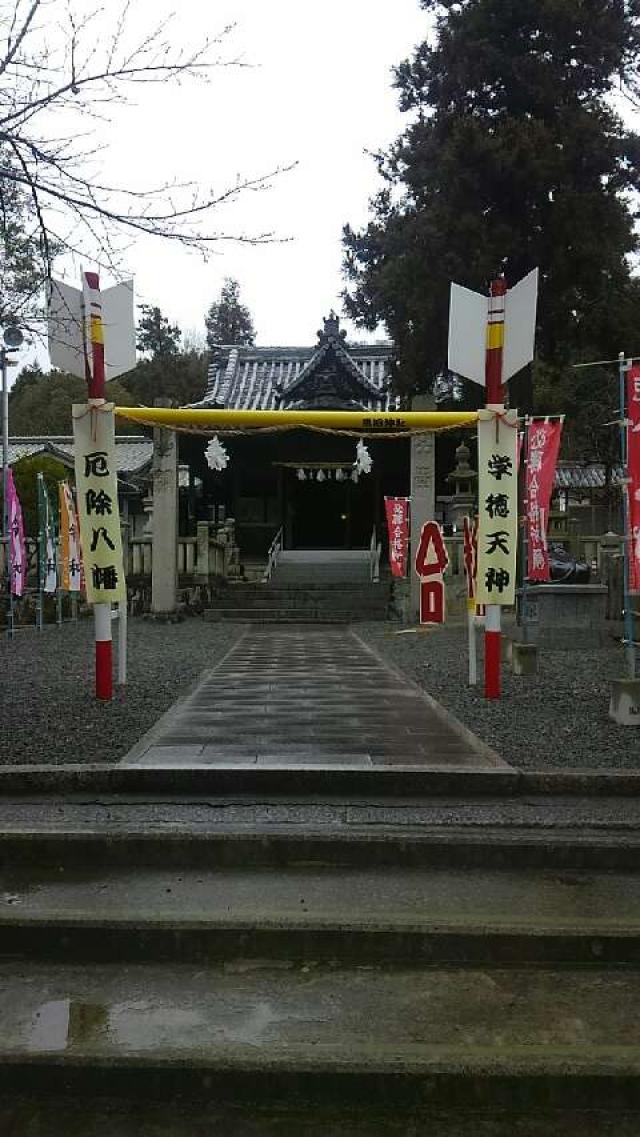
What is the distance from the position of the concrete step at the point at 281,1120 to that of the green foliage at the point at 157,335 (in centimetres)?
4797

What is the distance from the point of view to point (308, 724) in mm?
6797

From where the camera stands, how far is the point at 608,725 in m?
6.59

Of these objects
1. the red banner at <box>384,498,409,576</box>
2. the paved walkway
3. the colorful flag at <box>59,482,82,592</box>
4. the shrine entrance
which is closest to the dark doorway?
the shrine entrance

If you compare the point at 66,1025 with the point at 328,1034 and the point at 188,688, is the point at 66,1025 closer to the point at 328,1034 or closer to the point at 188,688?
the point at 328,1034

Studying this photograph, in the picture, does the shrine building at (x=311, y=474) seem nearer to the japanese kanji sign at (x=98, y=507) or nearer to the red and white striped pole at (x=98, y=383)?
the japanese kanji sign at (x=98, y=507)

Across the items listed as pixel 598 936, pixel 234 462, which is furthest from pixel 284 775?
pixel 234 462

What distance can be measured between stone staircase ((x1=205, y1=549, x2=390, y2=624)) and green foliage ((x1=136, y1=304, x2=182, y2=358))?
28.8 m

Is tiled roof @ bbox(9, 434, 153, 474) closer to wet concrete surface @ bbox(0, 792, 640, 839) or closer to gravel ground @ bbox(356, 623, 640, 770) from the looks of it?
gravel ground @ bbox(356, 623, 640, 770)

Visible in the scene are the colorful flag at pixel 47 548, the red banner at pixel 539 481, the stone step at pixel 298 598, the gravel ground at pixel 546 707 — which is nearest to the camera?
the gravel ground at pixel 546 707

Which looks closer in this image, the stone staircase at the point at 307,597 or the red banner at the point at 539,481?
the red banner at the point at 539,481

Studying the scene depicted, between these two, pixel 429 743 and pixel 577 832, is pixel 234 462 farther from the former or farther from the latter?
pixel 577 832

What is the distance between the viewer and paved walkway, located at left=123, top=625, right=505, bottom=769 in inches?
219

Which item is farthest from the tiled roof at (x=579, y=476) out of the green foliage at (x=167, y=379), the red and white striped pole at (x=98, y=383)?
the red and white striped pole at (x=98, y=383)

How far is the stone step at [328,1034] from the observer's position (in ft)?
9.27
